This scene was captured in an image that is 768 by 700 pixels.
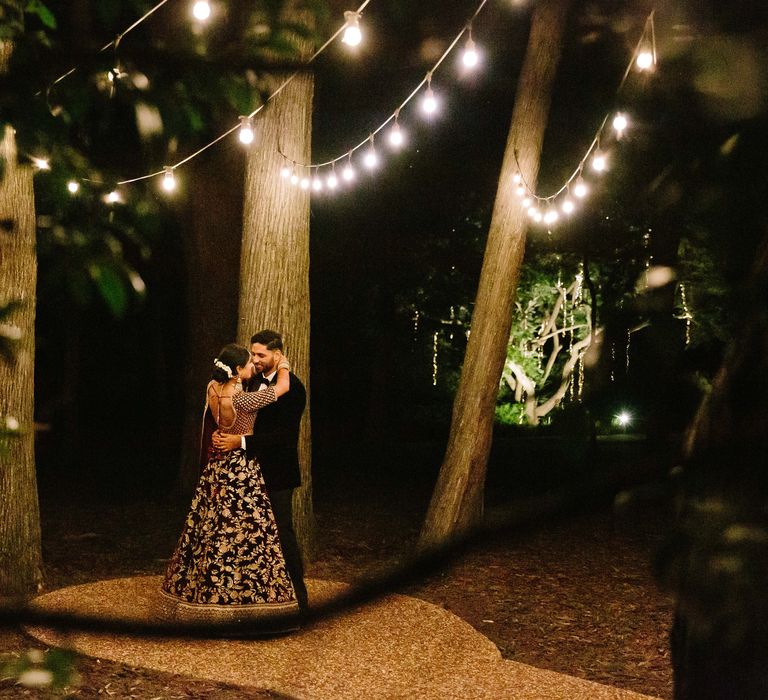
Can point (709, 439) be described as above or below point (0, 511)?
above

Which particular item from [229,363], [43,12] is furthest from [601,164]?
[229,363]

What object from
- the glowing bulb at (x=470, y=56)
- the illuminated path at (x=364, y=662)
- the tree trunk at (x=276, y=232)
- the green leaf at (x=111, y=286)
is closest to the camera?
the green leaf at (x=111, y=286)

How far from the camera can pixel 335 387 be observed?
1100 inches

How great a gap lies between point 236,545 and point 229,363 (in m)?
1.17

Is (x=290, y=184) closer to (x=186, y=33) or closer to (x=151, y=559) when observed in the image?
(x=151, y=559)

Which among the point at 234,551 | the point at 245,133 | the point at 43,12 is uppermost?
the point at 245,133

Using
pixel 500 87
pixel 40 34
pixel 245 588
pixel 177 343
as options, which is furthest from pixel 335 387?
pixel 40 34

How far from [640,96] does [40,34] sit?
1.23 metres

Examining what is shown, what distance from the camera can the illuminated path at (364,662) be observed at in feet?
16.7

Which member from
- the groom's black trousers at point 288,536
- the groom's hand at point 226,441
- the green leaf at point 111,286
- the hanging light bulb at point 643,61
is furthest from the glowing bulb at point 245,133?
the green leaf at point 111,286

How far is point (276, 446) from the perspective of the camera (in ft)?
19.1

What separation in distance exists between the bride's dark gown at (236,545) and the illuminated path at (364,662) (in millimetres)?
Answer: 263

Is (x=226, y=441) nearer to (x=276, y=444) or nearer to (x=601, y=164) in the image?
(x=276, y=444)

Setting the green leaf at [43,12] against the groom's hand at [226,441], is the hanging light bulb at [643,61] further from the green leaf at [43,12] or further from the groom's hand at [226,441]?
the groom's hand at [226,441]
